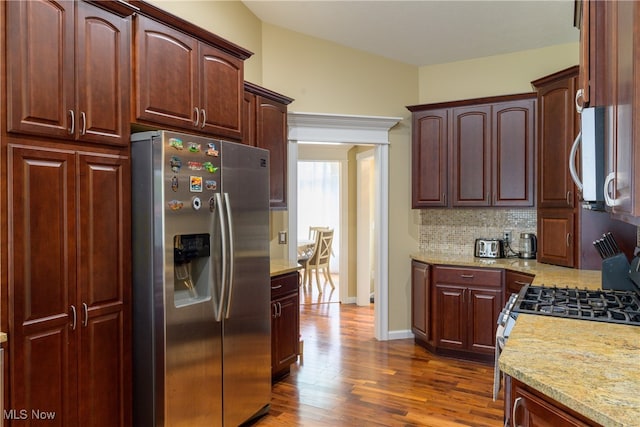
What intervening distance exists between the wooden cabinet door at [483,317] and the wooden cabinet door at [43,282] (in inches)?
121

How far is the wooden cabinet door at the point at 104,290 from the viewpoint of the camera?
6.43 ft

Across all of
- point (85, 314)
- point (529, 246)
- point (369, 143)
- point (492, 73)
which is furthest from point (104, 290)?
point (492, 73)

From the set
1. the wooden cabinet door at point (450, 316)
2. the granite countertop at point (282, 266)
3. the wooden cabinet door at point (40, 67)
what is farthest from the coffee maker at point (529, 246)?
the wooden cabinet door at point (40, 67)

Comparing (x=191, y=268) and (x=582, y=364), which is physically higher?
(x=191, y=268)

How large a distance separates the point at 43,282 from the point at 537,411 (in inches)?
73.6

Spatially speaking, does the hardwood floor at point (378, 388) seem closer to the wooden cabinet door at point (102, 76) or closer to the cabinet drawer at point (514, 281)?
the cabinet drawer at point (514, 281)

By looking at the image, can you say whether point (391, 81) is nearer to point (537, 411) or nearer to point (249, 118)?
point (249, 118)

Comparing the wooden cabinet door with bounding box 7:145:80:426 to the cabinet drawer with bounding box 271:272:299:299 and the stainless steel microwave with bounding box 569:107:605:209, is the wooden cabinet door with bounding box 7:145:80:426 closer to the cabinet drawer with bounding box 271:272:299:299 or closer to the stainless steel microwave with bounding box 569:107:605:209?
the cabinet drawer with bounding box 271:272:299:299

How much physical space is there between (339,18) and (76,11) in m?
2.37

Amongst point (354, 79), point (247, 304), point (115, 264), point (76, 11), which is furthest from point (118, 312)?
point (354, 79)

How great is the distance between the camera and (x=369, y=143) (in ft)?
14.7

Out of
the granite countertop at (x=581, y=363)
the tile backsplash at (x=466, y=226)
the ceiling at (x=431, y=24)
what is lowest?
the granite countertop at (x=581, y=363)

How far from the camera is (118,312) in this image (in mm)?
2133

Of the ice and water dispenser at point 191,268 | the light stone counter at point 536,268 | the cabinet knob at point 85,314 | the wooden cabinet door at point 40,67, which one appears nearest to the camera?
the wooden cabinet door at point 40,67
